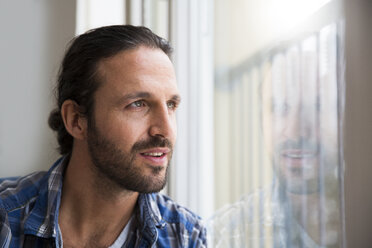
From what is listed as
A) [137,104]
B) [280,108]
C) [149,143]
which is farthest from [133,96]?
[280,108]

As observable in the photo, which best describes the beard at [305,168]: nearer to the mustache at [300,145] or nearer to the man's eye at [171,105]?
the mustache at [300,145]

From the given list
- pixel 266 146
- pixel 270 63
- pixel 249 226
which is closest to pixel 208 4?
pixel 270 63

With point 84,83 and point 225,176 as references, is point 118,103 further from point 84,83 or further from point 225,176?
point 225,176

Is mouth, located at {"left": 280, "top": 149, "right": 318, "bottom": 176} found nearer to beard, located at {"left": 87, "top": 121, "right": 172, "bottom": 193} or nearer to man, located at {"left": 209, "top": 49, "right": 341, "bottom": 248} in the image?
man, located at {"left": 209, "top": 49, "right": 341, "bottom": 248}

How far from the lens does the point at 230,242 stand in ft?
4.83

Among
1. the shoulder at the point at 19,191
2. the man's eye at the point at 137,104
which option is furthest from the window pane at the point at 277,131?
the shoulder at the point at 19,191

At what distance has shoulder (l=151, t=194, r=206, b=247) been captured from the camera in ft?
4.20

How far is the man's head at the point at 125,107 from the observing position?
1.14 m

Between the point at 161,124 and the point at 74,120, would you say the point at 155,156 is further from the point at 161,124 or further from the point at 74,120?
the point at 74,120

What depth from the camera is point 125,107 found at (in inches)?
44.9

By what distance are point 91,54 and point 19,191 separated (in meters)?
0.49

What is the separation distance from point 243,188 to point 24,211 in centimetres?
77

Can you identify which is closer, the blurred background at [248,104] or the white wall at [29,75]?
the blurred background at [248,104]

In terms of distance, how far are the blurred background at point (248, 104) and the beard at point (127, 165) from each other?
39 cm
